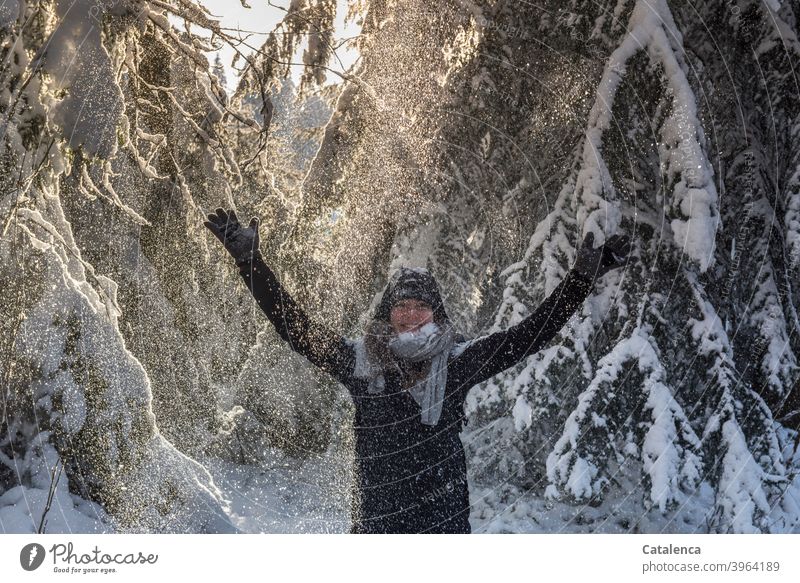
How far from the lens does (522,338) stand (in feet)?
6.80

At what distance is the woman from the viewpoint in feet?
6.80

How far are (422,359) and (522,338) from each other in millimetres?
325

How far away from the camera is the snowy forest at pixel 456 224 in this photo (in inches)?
107

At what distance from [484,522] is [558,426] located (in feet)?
2.22

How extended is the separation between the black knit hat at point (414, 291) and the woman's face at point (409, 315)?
14 mm

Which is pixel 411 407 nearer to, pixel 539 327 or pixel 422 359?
pixel 422 359
